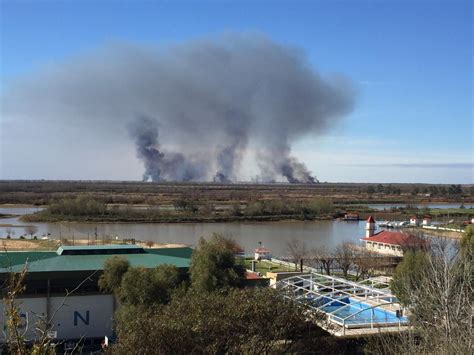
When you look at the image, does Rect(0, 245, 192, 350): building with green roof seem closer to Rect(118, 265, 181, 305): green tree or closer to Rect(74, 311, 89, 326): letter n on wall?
Rect(74, 311, 89, 326): letter n on wall

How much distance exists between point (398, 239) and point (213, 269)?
13459mm

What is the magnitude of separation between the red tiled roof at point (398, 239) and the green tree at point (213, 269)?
11.1m

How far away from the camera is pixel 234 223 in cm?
3944

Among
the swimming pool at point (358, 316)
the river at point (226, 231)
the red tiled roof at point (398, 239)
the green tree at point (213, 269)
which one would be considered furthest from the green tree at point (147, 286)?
the river at point (226, 231)

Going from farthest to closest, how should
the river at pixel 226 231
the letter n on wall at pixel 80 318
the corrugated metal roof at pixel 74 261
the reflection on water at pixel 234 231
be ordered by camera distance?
the reflection on water at pixel 234 231 → the river at pixel 226 231 → the corrugated metal roof at pixel 74 261 → the letter n on wall at pixel 80 318

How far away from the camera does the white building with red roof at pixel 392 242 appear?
20.0 meters

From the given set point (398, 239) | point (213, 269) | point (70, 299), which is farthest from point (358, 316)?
point (398, 239)

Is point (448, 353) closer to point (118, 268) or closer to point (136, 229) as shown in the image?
point (118, 268)

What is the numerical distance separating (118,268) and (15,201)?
50775 millimetres

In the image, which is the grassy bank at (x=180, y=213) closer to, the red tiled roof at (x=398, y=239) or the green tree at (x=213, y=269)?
the red tiled roof at (x=398, y=239)

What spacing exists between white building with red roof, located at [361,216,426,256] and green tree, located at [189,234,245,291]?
10.9 m

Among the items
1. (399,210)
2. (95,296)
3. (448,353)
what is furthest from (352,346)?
(399,210)

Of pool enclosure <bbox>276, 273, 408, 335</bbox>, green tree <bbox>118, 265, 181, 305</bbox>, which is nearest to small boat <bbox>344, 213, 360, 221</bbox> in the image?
pool enclosure <bbox>276, 273, 408, 335</bbox>

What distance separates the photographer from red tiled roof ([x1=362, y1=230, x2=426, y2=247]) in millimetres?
19991
